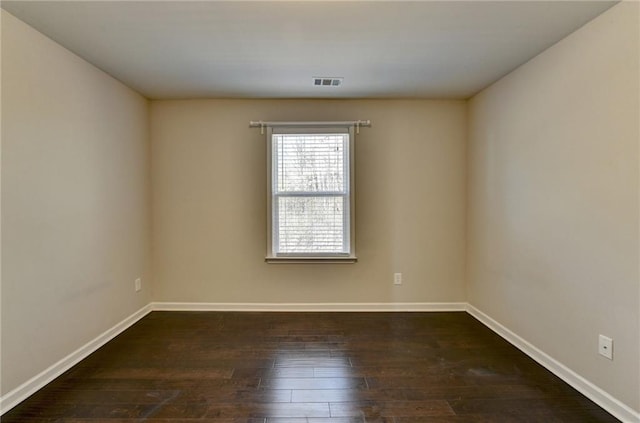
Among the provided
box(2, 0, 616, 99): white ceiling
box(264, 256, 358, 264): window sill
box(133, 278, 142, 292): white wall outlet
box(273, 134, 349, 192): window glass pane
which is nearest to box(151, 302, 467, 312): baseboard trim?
box(133, 278, 142, 292): white wall outlet

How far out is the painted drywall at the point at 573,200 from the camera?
179cm

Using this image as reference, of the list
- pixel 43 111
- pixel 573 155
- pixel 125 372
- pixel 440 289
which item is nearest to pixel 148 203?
pixel 43 111

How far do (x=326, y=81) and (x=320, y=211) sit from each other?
1343mm

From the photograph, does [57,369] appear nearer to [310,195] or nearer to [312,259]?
[312,259]

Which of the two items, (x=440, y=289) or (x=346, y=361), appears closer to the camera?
(x=346, y=361)

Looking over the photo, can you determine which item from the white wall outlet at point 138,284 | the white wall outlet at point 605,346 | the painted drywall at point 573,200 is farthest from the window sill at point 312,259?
the white wall outlet at point 605,346

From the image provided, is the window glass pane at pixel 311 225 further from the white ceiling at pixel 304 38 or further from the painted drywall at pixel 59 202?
the painted drywall at pixel 59 202

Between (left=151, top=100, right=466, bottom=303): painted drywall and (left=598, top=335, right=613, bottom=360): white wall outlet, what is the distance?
1.65 m

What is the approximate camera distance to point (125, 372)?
2.30m

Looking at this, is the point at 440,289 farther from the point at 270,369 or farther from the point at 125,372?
the point at 125,372

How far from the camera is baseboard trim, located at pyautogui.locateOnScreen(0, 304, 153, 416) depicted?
1.90 m

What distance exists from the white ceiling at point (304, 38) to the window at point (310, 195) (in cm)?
64

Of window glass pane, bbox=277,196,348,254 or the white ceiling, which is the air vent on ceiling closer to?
the white ceiling

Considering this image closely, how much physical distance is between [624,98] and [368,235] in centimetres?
230
